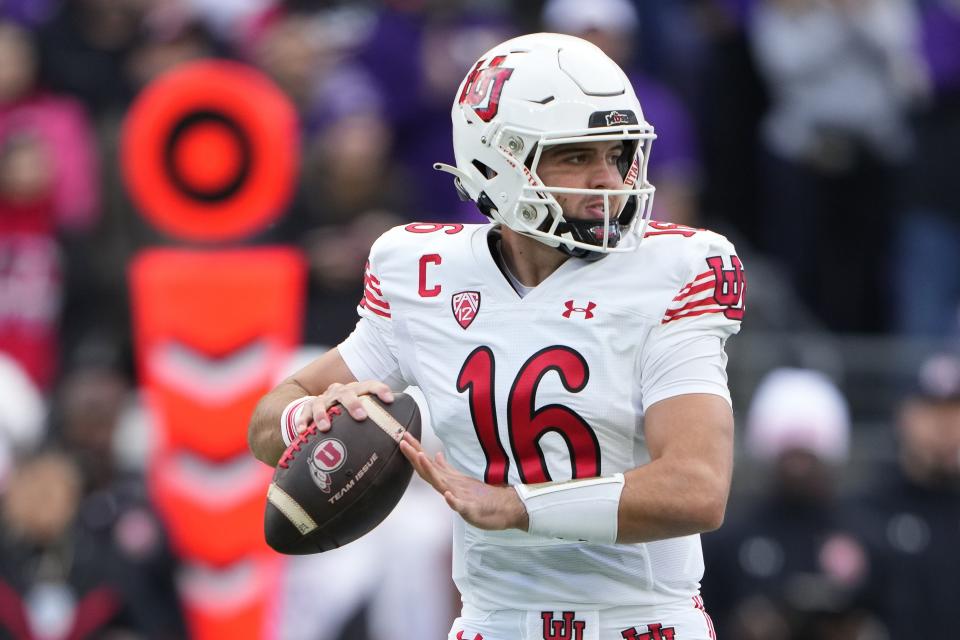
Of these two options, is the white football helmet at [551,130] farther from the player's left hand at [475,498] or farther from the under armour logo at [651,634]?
the under armour logo at [651,634]

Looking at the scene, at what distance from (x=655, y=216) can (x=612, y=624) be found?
14.9ft

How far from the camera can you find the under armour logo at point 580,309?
4176 millimetres

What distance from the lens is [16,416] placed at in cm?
772

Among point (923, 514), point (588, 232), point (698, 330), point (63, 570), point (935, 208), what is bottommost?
point (923, 514)

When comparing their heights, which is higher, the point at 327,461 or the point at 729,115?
the point at 327,461

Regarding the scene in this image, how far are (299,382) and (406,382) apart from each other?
0.26 meters

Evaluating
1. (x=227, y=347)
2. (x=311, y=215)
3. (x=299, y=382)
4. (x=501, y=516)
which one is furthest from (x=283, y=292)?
(x=501, y=516)

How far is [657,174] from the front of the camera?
8766 mm

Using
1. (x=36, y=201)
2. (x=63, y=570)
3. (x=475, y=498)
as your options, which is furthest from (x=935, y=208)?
(x=475, y=498)

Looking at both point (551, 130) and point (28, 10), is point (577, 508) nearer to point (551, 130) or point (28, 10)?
point (551, 130)

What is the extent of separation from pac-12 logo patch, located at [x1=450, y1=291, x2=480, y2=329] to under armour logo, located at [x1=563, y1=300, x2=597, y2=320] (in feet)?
0.74

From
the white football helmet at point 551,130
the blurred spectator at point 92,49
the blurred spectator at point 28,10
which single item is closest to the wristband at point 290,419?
the white football helmet at point 551,130

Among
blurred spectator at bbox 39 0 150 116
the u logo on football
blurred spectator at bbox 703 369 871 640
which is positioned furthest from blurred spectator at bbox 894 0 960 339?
the u logo on football

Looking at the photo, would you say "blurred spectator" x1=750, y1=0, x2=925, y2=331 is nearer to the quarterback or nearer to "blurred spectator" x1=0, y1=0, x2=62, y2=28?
"blurred spectator" x1=0, y1=0, x2=62, y2=28
